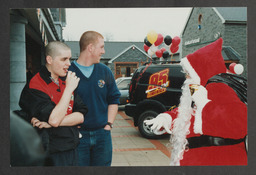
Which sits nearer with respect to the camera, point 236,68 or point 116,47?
point 236,68

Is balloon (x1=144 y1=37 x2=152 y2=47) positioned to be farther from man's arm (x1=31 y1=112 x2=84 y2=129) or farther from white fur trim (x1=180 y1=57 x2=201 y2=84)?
man's arm (x1=31 y1=112 x2=84 y2=129)

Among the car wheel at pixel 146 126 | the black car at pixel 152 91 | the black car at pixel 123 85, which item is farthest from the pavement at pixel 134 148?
the black car at pixel 123 85

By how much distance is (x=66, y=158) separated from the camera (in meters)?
2.37

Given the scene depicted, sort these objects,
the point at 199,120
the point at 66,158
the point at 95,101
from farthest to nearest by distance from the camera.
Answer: the point at 95,101
the point at 66,158
the point at 199,120

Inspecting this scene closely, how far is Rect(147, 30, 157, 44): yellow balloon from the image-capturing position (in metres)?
3.48

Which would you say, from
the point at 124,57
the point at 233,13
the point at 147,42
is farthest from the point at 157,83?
the point at 233,13

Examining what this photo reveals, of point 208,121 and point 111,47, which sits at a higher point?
point 111,47

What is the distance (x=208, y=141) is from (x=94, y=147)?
115 cm

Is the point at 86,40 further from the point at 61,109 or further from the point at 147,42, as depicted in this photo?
the point at 147,42

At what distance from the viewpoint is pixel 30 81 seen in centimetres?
224

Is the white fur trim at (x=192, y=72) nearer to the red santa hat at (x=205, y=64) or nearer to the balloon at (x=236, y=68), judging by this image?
the red santa hat at (x=205, y=64)

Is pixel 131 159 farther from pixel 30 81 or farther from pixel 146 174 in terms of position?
pixel 30 81

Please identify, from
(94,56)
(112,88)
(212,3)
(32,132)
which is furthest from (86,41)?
(212,3)

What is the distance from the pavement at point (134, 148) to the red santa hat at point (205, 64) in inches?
65.1
